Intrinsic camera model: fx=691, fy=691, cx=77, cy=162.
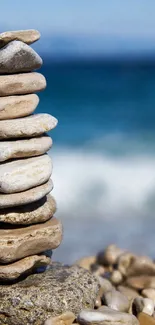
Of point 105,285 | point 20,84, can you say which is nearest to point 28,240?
point 20,84

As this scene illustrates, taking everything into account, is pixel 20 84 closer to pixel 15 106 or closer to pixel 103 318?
pixel 15 106

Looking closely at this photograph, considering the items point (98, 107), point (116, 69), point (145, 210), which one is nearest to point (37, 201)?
point (145, 210)

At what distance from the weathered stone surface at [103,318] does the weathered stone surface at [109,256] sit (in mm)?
2741

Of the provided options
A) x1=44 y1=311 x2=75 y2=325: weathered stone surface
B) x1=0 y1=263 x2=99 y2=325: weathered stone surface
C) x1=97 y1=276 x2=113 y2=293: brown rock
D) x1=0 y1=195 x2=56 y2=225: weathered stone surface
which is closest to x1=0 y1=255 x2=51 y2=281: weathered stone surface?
x1=0 y1=263 x2=99 y2=325: weathered stone surface

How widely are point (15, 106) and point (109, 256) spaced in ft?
10.4

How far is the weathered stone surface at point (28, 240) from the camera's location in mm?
5266

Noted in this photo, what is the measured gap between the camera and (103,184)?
501 inches

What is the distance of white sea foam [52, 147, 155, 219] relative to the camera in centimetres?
1122

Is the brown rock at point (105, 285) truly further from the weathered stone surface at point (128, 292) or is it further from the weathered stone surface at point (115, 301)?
the weathered stone surface at point (115, 301)

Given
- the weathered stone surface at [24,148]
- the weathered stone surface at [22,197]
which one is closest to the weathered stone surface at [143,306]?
the weathered stone surface at [22,197]

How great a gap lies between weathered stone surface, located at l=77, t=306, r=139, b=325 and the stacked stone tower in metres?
0.62

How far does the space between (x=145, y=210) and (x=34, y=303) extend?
6.20 meters

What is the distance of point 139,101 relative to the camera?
23.2 m

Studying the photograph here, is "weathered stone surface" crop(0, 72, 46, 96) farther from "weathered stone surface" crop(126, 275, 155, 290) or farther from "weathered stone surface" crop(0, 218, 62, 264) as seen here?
"weathered stone surface" crop(126, 275, 155, 290)
